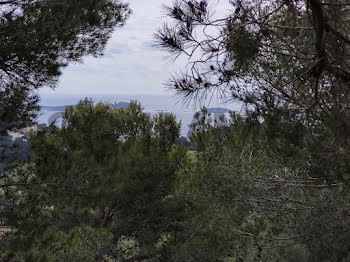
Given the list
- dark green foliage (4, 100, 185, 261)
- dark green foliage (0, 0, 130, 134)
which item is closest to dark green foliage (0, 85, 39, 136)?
dark green foliage (0, 0, 130, 134)

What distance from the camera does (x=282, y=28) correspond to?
2.93 metres

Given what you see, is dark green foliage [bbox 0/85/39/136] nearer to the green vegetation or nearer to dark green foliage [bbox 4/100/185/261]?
the green vegetation

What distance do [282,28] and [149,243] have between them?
6.98m

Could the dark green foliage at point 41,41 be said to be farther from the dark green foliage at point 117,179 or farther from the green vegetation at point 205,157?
the dark green foliage at point 117,179

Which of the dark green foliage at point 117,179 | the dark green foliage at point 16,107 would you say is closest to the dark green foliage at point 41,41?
the dark green foliage at point 16,107

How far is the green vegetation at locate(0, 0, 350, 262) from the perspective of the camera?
111 inches

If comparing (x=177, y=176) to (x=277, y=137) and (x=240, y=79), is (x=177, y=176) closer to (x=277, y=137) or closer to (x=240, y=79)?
(x=277, y=137)

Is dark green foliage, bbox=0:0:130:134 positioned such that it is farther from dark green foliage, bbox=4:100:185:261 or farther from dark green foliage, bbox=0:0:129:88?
dark green foliage, bbox=4:100:185:261

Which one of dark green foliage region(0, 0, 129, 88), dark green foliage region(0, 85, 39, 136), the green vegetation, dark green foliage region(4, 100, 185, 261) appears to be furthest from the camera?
dark green foliage region(4, 100, 185, 261)

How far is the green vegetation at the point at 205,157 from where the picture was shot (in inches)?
111

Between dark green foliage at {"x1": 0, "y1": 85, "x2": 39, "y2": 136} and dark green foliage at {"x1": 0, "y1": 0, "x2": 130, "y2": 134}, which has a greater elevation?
dark green foliage at {"x1": 0, "y1": 0, "x2": 130, "y2": 134}

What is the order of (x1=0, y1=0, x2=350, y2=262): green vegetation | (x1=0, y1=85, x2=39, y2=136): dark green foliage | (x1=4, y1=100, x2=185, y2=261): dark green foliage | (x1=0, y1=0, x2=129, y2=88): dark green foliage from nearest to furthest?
(x1=0, y1=0, x2=350, y2=262): green vegetation → (x1=0, y1=0, x2=129, y2=88): dark green foliage → (x1=0, y1=85, x2=39, y2=136): dark green foliage → (x1=4, y1=100, x2=185, y2=261): dark green foliage

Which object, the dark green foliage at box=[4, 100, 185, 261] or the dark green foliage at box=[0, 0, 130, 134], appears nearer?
the dark green foliage at box=[0, 0, 130, 134]

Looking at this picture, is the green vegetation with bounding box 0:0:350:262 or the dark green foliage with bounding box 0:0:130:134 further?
the dark green foliage with bounding box 0:0:130:134
